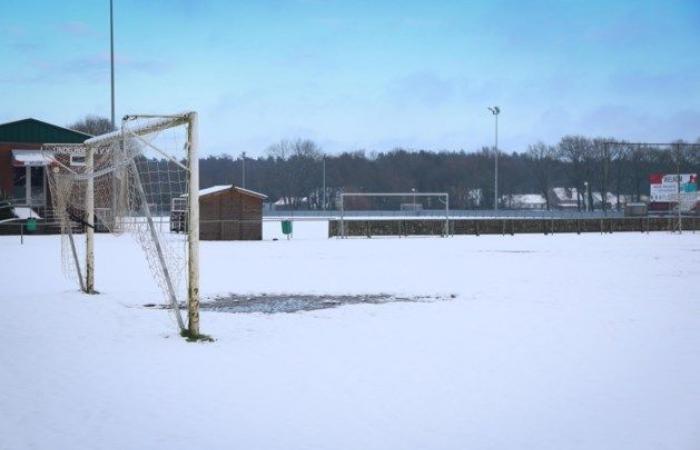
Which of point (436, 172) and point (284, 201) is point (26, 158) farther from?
point (436, 172)

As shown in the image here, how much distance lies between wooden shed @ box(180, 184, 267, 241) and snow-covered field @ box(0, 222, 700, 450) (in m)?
16.5

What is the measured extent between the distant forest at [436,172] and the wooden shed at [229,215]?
224 ft

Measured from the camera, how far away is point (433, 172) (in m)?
114

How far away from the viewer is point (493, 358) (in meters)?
8.23

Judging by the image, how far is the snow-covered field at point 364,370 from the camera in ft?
18.6

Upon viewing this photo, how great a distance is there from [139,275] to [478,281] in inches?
329

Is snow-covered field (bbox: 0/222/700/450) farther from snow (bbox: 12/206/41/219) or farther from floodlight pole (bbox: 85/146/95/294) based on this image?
snow (bbox: 12/206/41/219)

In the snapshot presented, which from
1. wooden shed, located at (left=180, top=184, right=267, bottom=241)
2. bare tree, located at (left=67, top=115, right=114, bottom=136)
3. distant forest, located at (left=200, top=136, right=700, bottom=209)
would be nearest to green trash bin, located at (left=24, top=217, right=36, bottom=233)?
wooden shed, located at (left=180, top=184, right=267, bottom=241)

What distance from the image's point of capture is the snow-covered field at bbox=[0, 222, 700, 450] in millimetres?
5672

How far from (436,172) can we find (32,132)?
82120 millimetres

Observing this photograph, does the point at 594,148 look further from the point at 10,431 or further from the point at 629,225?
the point at 10,431

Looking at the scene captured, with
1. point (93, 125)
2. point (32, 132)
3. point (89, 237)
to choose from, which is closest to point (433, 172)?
point (93, 125)

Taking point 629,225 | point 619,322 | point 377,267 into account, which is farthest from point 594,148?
point 619,322

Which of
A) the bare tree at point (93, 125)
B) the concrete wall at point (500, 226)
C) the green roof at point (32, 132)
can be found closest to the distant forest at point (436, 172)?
the bare tree at point (93, 125)
